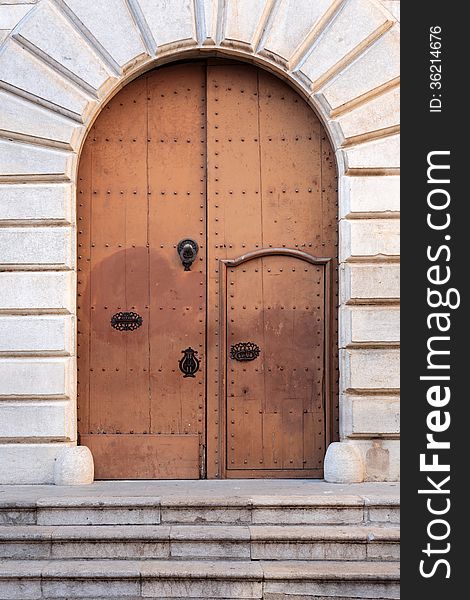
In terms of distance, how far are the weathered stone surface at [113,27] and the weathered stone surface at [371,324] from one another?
2.78 m

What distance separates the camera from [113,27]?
8.30 m

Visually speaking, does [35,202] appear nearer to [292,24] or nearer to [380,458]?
[292,24]

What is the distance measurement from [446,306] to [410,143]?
154 cm

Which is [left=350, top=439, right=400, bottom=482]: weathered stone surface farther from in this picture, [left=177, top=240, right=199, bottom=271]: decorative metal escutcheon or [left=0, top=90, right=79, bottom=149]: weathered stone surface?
[left=0, top=90, right=79, bottom=149]: weathered stone surface

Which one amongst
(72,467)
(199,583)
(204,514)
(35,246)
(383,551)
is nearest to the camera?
(199,583)

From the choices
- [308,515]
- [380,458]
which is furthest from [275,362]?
[308,515]

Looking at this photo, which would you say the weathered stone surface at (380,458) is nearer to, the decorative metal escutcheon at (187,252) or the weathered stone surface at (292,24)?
the decorative metal escutcheon at (187,252)

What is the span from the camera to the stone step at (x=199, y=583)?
6320 millimetres

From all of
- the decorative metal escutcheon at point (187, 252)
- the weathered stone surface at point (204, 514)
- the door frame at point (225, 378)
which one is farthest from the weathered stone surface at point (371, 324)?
the weathered stone surface at point (204, 514)

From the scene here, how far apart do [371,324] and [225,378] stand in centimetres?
130

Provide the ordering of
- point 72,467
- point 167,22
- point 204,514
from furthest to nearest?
point 167,22
point 72,467
point 204,514

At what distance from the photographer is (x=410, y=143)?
320 inches

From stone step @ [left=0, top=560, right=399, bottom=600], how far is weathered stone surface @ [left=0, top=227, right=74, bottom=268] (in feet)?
8.85

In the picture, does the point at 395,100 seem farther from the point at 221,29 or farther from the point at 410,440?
the point at 410,440
